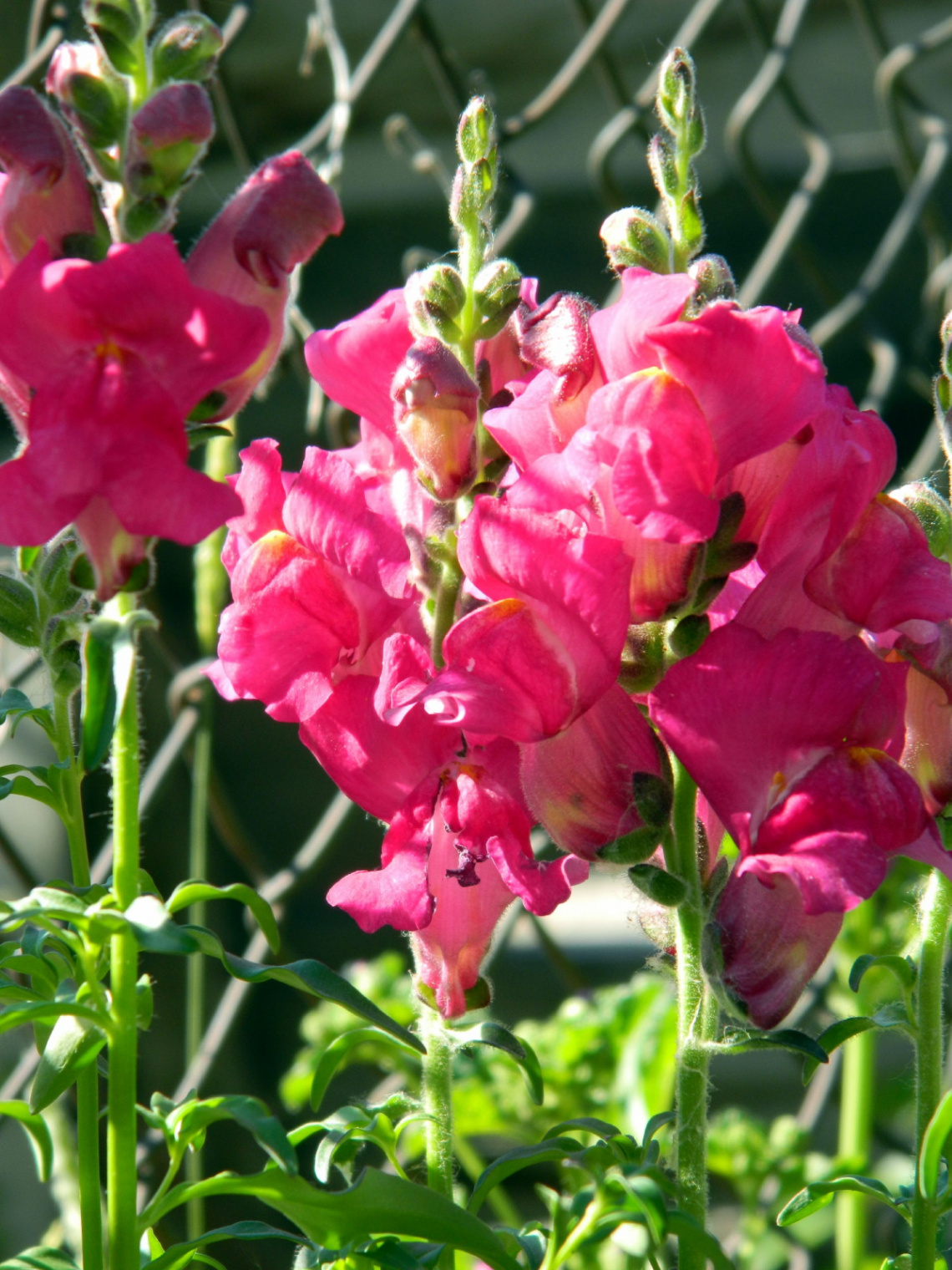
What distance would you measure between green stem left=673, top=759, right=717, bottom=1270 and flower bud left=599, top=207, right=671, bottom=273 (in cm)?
14

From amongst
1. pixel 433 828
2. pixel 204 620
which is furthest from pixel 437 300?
pixel 204 620

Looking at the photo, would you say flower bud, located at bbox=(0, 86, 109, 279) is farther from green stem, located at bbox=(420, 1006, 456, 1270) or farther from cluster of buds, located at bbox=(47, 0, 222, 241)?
green stem, located at bbox=(420, 1006, 456, 1270)

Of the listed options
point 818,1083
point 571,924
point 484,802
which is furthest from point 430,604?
point 571,924

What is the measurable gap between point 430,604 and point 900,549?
0.42 feet

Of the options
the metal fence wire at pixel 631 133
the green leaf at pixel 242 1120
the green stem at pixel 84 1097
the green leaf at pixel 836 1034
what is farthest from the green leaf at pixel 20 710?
the metal fence wire at pixel 631 133

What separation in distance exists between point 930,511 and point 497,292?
5.5 inches

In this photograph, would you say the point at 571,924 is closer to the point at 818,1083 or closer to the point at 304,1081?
the point at 818,1083

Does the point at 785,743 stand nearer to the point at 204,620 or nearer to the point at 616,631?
the point at 616,631

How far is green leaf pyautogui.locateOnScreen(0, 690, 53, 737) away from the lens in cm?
37

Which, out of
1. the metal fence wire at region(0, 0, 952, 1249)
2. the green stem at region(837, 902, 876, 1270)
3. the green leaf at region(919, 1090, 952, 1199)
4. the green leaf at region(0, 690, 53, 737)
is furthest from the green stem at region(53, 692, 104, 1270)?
the metal fence wire at region(0, 0, 952, 1249)

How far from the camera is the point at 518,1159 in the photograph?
34 cm

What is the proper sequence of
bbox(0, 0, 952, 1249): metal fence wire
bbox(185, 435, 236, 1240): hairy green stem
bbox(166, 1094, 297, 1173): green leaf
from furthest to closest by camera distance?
bbox(0, 0, 952, 1249): metal fence wire, bbox(185, 435, 236, 1240): hairy green stem, bbox(166, 1094, 297, 1173): green leaf

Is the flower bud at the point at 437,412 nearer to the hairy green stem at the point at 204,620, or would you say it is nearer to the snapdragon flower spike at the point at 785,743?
the snapdragon flower spike at the point at 785,743

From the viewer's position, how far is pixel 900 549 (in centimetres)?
34
